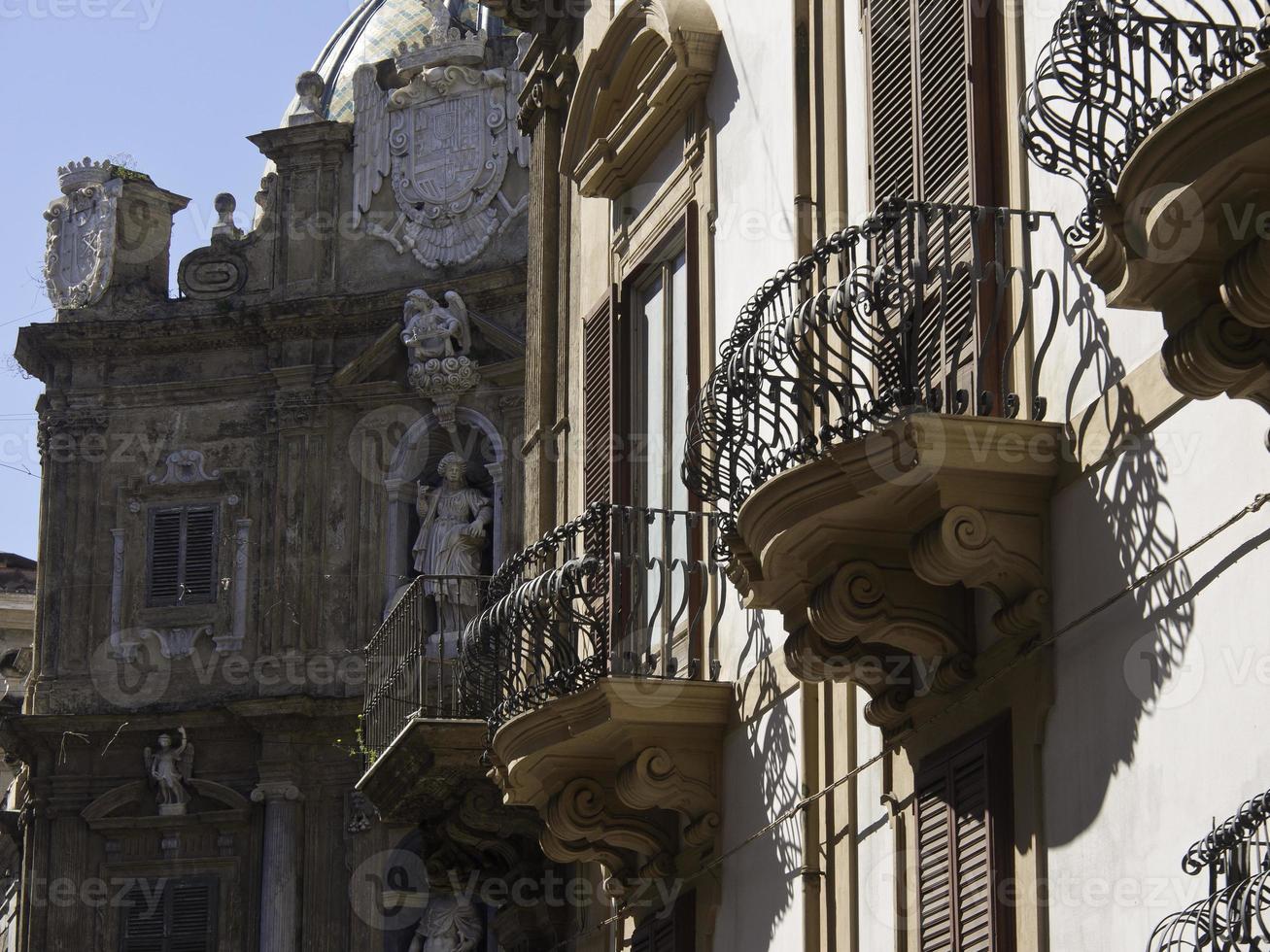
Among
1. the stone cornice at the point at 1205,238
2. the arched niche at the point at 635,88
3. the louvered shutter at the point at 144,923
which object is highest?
the arched niche at the point at 635,88

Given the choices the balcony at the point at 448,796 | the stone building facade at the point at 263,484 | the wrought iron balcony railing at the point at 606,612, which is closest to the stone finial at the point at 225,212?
the stone building facade at the point at 263,484

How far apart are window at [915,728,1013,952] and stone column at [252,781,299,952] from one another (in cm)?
1716

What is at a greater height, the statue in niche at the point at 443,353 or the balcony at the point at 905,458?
the statue in niche at the point at 443,353

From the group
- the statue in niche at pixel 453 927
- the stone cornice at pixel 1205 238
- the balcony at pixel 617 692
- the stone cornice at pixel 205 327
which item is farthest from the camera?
the stone cornice at pixel 205 327

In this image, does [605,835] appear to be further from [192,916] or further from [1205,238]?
[192,916]

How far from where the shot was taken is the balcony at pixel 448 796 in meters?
15.4

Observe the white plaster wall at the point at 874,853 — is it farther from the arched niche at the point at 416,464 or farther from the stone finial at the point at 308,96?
the stone finial at the point at 308,96

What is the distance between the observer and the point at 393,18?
2959 cm

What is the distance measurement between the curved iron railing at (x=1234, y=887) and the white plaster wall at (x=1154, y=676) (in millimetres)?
204

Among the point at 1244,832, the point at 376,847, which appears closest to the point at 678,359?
the point at 1244,832

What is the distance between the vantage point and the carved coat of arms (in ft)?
92.7

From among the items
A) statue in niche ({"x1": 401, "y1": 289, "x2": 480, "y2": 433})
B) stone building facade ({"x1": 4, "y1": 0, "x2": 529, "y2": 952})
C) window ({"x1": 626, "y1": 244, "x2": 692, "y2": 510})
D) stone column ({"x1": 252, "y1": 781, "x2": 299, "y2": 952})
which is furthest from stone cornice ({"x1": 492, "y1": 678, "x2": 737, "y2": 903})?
statue in niche ({"x1": 401, "y1": 289, "x2": 480, "y2": 433})

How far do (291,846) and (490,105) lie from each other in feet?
25.6

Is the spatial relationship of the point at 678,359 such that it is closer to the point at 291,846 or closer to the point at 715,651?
the point at 715,651
